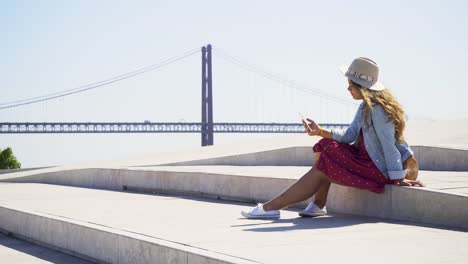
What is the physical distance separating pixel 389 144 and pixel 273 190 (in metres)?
1.21

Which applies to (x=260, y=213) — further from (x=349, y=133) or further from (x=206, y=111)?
(x=206, y=111)

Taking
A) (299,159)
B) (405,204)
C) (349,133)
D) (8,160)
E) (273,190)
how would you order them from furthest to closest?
(8,160), (299,159), (273,190), (349,133), (405,204)

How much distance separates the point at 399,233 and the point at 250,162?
14.5ft

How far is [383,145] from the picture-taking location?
4.05 metres

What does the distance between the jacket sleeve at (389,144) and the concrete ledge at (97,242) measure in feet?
4.92

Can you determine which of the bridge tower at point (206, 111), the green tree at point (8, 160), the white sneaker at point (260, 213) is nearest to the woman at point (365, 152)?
the white sneaker at point (260, 213)

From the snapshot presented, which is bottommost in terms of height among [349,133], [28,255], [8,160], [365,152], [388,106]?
[8,160]

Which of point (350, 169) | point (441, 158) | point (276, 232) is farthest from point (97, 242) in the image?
point (441, 158)

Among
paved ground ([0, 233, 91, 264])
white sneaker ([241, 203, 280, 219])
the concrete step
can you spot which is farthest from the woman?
paved ground ([0, 233, 91, 264])

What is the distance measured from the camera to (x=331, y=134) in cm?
425

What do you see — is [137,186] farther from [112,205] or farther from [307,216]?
[307,216]

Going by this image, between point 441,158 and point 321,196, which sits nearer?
point 321,196

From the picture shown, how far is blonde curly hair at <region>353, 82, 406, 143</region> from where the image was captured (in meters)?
4.08

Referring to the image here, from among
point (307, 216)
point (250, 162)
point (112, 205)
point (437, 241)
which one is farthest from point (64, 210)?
point (250, 162)
